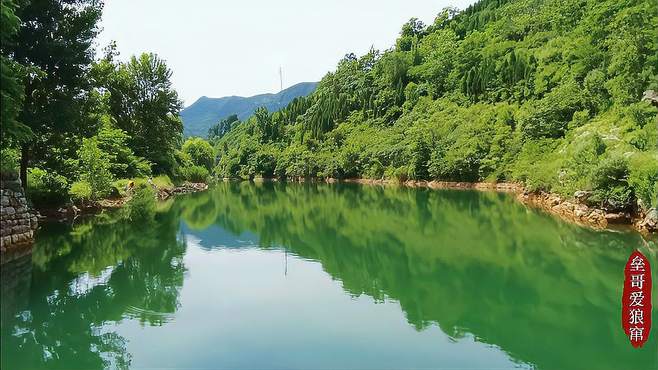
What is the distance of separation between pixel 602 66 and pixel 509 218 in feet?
81.5

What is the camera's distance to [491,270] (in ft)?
46.3

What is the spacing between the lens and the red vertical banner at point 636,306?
28.8 ft

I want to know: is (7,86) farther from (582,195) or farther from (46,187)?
(582,195)

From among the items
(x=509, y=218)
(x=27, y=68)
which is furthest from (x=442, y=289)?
(x=27, y=68)

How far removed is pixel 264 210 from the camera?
34.1 meters

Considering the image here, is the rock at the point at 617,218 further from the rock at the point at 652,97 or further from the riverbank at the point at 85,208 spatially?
the riverbank at the point at 85,208

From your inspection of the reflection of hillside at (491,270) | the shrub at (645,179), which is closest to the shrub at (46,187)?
the reflection of hillside at (491,270)

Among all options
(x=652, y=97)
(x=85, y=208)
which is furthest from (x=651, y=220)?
(x=85, y=208)

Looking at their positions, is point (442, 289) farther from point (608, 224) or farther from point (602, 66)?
point (602, 66)

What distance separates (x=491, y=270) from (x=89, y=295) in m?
10.9

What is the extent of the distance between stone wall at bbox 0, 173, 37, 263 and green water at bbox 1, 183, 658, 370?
2.26 feet

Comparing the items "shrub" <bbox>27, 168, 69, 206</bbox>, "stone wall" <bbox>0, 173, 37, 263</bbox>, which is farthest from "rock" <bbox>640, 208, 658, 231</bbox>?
"shrub" <bbox>27, 168, 69, 206</bbox>

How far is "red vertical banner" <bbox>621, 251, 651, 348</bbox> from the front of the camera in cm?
879

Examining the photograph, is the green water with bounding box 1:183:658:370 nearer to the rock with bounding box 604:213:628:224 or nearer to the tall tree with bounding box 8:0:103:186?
the rock with bounding box 604:213:628:224
